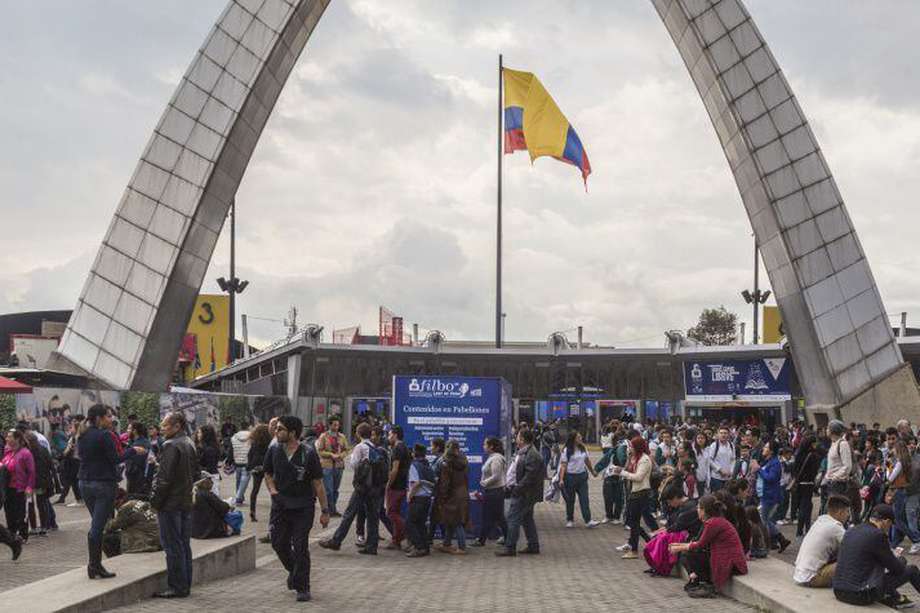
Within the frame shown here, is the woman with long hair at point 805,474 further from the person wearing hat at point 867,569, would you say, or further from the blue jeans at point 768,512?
the person wearing hat at point 867,569

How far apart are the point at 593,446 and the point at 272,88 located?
74.3ft

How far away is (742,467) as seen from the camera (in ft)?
62.4

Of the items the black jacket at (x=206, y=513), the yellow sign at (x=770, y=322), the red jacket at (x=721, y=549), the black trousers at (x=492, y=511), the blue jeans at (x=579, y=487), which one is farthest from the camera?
the yellow sign at (x=770, y=322)

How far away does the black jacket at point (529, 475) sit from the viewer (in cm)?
1642

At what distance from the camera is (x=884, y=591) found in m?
10.7

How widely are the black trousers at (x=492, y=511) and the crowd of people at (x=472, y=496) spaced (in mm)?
24

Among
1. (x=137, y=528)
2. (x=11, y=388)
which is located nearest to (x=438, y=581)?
(x=137, y=528)

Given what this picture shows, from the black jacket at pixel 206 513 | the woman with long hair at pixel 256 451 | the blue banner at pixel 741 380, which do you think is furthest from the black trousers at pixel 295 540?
the blue banner at pixel 741 380

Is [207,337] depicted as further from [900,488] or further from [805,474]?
[900,488]

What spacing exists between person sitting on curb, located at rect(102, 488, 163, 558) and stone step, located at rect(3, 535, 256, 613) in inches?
7.7

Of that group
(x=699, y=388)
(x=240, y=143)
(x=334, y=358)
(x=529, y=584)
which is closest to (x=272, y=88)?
(x=240, y=143)

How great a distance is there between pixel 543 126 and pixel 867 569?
3227cm

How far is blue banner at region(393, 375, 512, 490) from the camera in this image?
60.8 feet

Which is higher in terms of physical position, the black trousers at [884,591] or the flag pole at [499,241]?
the flag pole at [499,241]
